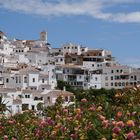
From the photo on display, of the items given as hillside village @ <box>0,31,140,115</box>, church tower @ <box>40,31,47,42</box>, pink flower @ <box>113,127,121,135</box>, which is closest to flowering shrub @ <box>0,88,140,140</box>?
pink flower @ <box>113,127,121,135</box>

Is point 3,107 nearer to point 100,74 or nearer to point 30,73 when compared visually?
point 30,73

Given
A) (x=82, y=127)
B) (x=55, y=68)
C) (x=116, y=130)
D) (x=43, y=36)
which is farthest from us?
(x=43, y=36)

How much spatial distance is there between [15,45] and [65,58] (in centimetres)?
1084

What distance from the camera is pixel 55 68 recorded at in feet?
294

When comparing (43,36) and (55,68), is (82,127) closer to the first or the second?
(55,68)

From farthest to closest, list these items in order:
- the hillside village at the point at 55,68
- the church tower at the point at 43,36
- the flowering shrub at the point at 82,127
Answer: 1. the church tower at the point at 43,36
2. the hillside village at the point at 55,68
3. the flowering shrub at the point at 82,127

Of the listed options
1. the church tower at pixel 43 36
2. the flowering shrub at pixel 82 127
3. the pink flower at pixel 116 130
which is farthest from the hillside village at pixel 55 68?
the pink flower at pixel 116 130

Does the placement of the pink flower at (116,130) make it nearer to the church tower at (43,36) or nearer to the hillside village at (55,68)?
the hillside village at (55,68)

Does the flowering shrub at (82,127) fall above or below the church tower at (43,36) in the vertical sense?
below

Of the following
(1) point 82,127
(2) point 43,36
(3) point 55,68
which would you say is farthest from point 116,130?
(2) point 43,36

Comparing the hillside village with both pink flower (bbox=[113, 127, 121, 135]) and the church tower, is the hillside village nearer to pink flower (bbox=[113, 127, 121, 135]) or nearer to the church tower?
the church tower

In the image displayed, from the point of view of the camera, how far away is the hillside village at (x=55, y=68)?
7738 centimetres

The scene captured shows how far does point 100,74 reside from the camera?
95.8m

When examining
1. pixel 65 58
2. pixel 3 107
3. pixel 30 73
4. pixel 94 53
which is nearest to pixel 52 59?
pixel 65 58
